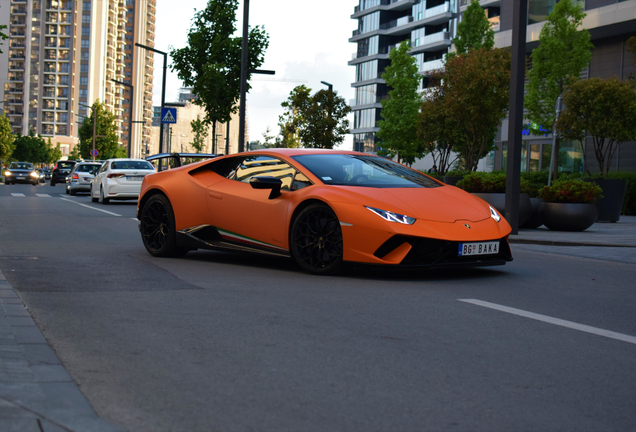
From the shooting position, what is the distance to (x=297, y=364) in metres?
4.03

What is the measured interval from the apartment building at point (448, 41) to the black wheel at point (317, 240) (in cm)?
2188

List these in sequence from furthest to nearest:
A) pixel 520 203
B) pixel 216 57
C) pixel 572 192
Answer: pixel 216 57
pixel 572 192
pixel 520 203

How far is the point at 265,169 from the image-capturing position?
8195 millimetres

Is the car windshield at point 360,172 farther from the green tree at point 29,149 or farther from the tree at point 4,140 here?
the green tree at point 29,149

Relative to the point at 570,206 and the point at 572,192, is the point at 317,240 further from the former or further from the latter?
the point at 572,192

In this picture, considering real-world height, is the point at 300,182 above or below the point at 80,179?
above

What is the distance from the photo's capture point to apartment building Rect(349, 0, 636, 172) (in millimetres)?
31859

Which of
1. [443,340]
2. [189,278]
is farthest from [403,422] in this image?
[189,278]

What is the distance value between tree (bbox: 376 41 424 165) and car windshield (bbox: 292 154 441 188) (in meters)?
41.5

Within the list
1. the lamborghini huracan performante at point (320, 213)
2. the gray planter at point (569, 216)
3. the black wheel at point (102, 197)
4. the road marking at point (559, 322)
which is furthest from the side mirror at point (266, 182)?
the black wheel at point (102, 197)

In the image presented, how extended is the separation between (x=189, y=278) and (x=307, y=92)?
130ft

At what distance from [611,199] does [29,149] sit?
4639 inches

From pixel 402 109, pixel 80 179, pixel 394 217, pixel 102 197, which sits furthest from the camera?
pixel 402 109

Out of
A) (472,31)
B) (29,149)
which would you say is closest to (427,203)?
(472,31)
